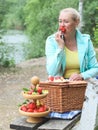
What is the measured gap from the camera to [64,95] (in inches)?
133

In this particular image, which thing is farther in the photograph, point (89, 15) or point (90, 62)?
point (89, 15)

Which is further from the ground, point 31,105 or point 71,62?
point 71,62

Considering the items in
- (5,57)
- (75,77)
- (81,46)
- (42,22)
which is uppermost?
(81,46)

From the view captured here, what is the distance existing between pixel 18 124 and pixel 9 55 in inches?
395

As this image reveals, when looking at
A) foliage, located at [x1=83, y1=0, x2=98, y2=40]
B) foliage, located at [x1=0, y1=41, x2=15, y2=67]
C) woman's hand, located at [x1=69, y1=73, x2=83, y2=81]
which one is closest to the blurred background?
foliage, located at [x1=83, y1=0, x2=98, y2=40]

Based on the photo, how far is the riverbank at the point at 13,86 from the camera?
7246 mm

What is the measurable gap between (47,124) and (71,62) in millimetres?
784

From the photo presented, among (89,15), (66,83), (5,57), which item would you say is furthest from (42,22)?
(66,83)

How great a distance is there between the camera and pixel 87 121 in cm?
266

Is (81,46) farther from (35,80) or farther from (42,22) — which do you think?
(42,22)

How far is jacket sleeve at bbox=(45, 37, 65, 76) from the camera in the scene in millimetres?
3749

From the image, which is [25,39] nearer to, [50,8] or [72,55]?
[50,8]

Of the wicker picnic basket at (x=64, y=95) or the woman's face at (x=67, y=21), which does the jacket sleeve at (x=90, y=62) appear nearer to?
the woman's face at (x=67, y=21)

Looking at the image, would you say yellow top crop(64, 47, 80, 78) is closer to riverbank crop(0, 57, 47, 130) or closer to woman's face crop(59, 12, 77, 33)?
woman's face crop(59, 12, 77, 33)
